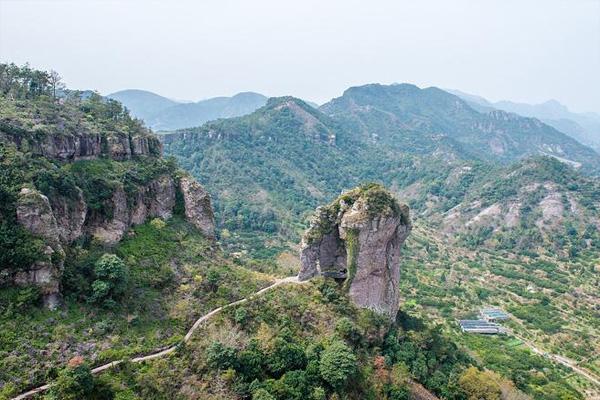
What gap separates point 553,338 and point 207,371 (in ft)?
205

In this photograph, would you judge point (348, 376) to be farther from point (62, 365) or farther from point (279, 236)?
point (279, 236)

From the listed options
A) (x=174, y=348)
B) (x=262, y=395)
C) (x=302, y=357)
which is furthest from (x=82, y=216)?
(x=302, y=357)

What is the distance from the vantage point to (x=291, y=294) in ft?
139

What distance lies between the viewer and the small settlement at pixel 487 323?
73.8 meters

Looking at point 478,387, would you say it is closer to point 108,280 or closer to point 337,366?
point 337,366

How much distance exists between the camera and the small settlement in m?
73.8

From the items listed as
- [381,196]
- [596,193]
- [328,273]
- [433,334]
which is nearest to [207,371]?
[328,273]

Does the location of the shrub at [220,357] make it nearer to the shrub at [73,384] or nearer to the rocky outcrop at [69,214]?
the shrub at [73,384]

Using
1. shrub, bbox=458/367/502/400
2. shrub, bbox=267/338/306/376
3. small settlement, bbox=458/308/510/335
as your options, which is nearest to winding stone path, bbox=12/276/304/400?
shrub, bbox=267/338/306/376

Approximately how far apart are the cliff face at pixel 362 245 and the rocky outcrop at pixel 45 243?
2161 centimetres

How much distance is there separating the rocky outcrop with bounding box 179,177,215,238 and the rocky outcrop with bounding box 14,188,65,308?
17.2 m

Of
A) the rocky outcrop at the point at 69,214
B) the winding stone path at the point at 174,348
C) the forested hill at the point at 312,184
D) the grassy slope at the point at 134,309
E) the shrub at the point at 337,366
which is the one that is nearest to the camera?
the winding stone path at the point at 174,348

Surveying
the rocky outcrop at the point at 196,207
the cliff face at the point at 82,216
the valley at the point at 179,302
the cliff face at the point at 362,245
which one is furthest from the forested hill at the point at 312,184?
the cliff face at the point at 362,245

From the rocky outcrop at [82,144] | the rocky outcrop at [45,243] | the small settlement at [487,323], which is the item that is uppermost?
the rocky outcrop at [82,144]
